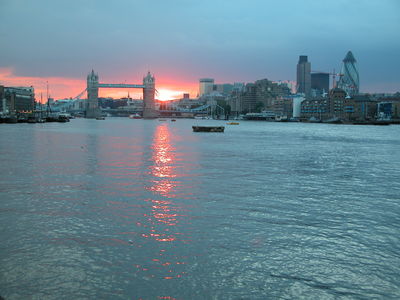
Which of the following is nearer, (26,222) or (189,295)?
(189,295)

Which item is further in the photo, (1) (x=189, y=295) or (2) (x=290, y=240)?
(2) (x=290, y=240)

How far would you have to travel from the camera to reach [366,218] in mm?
10109

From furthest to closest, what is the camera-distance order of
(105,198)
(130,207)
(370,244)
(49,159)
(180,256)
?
1. (49,159)
2. (105,198)
3. (130,207)
4. (370,244)
5. (180,256)

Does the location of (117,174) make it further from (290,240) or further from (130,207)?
(290,240)

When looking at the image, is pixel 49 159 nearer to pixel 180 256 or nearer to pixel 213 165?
pixel 213 165

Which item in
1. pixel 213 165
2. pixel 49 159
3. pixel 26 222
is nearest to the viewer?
pixel 26 222

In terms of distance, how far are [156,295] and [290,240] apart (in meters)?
3.43

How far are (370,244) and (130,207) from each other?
585 centimetres

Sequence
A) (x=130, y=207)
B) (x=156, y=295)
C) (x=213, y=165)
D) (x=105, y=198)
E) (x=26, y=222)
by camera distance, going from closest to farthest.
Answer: (x=156, y=295)
(x=26, y=222)
(x=130, y=207)
(x=105, y=198)
(x=213, y=165)

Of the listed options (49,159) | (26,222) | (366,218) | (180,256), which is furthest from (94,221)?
(49,159)

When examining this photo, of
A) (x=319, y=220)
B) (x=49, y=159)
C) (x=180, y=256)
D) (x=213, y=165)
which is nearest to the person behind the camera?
(x=180, y=256)

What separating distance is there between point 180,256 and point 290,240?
2325 mm

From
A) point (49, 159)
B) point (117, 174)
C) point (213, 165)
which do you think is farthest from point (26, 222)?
point (49, 159)

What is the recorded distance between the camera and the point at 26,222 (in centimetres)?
921
